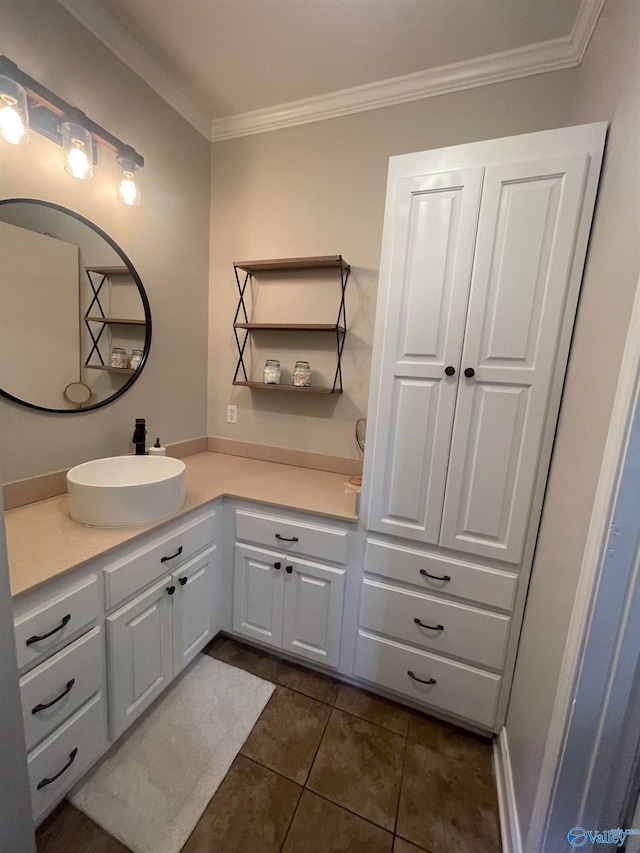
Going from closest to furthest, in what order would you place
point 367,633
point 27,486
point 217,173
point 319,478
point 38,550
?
point 38,550 < point 27,486 < point 367,633 < point 319,478 < point 217,173

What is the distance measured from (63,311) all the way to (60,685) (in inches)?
50.1

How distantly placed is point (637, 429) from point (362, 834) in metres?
1.38

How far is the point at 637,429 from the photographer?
646 millimetres

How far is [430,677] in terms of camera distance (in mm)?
1349

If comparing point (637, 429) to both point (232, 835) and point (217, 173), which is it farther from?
point (217, 173)

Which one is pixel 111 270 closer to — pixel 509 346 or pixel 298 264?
pixel 298 264

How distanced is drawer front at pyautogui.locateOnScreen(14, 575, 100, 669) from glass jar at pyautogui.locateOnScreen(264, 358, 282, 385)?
3.84 ft

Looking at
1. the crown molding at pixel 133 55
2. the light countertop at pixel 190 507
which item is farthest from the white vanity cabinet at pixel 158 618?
the crown molding at pixel 133 55

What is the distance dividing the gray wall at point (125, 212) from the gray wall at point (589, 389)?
1.77m

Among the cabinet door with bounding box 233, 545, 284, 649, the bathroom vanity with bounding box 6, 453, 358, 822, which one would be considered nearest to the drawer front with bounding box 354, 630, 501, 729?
the bathroom vanity with bounding box 6, 453, 358, 822

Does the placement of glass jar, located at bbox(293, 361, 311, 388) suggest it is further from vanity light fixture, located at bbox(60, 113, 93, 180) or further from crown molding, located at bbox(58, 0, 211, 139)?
crown molding, located at bbox(58, 0, 211, 139)

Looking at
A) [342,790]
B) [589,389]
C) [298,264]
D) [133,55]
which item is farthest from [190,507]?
[133,55]

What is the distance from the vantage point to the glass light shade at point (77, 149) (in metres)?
1.21

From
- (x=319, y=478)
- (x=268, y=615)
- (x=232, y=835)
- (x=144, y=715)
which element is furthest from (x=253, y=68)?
(x=232, y=835)
